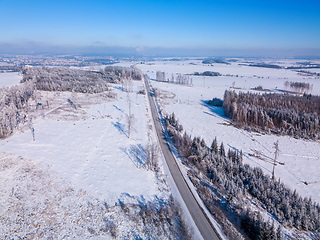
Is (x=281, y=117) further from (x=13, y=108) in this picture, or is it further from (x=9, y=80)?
(x=9, y=80)

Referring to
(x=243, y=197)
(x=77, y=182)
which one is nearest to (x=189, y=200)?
(x=243, y=197)

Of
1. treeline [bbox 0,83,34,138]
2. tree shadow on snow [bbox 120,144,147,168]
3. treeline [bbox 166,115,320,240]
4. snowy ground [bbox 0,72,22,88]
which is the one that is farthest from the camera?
snowy ground [bbox 0,72,22,88]

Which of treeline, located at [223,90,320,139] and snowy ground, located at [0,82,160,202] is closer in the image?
snowy ground, located at [0,82,160,202]

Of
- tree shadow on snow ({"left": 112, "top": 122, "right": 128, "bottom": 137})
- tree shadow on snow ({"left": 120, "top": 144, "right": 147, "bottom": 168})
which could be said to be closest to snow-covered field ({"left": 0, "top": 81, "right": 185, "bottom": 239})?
tree shadow on snow ({"left": 112, "top": 122, "right": 128, "bottom": 137})

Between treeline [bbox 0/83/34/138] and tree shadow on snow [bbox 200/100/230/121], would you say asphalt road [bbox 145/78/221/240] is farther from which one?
tree shadow on snow [bbox 200/100/230/121]

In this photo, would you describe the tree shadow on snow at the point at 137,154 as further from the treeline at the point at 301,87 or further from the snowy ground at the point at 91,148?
the treeline at the point at 301,87

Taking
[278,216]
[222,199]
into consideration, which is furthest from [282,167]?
[222,199]
